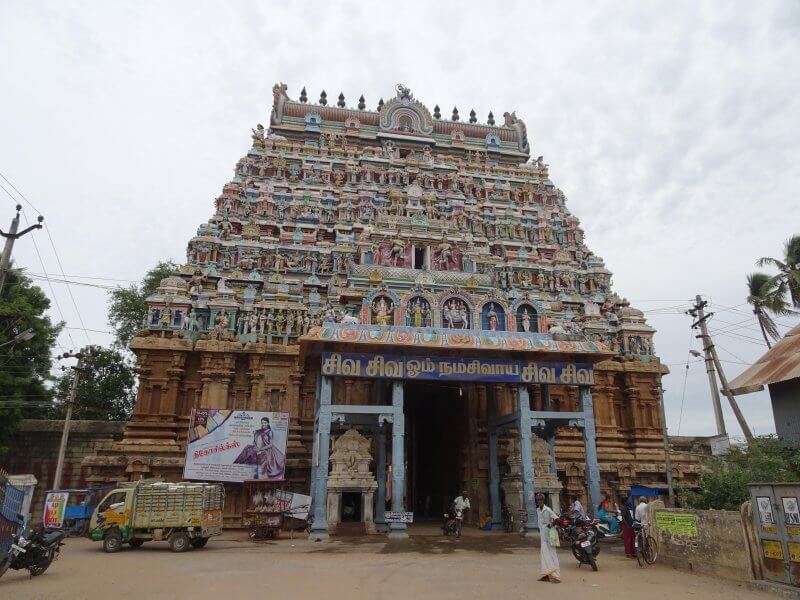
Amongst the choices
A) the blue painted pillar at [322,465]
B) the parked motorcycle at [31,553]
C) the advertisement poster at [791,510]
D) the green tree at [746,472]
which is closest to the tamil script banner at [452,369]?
the blue painted pillar at [322,465]

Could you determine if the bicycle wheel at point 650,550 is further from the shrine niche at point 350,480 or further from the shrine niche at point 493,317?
the shrine niche at point 493,317

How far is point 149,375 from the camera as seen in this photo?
20766mm

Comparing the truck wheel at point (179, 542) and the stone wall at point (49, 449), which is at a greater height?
the stone wall at point (49, 449)

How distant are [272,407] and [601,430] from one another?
1418 centimetres

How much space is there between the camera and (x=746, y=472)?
46.8ft

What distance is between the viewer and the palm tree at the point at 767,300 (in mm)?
23891

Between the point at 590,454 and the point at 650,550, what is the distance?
5.05 meters

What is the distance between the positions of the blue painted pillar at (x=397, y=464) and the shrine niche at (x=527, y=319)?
211 inches

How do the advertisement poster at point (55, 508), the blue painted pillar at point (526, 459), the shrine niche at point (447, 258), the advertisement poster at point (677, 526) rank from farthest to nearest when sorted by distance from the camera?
the shrine niche at point (447, 258) < the advertisement poster at point (55, 508) < the blue painted pillar at point (526, 459) < the advertisement poster at point (677, 526)

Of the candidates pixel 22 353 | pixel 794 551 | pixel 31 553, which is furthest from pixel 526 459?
pixel 22 353

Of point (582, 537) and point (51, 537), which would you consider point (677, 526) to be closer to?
point (582, 537)

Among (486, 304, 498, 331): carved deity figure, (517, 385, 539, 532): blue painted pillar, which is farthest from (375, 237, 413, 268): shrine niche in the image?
(517, 385, 539, 532): blue painted pillar

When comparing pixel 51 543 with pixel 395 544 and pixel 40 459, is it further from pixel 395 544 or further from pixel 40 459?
pixel 40 459

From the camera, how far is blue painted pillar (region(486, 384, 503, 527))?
1872 centimetres
